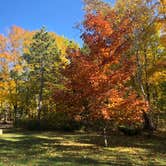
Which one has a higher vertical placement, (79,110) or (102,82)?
(102,82)

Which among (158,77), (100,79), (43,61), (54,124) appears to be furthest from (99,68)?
(43,61)

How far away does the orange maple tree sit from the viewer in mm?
18703

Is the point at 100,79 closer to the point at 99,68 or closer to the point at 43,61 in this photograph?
the point at 99,68

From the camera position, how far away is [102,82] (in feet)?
61.6

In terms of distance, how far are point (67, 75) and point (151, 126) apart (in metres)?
12.6

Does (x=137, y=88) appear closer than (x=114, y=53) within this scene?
No

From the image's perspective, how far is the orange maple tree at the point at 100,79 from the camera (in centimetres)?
1870

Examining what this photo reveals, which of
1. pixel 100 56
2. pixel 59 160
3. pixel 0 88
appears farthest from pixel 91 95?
pixel 0 88

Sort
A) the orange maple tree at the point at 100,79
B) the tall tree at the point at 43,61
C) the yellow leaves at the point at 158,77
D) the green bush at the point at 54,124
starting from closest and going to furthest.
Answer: the orange maple tree at the point at 100,79 < the yellow leaves at the point at 158,77 < the green bush at the point at 54,124 < the tall tree at the point at 43,61

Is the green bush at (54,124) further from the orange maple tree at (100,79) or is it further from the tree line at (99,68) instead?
the orange maple tree at (100,79)

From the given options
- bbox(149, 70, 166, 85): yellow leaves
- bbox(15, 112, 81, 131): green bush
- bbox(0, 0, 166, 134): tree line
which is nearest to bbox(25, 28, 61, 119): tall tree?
bbox(0, 0, 166, 134): tree line

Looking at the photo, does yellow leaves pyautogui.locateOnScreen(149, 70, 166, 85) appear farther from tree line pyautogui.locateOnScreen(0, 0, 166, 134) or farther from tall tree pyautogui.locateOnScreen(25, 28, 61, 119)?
tall tree pyautogui.locateOnScreen(25, 28, 61, 119)

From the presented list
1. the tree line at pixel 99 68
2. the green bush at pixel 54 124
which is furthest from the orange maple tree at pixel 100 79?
the green bush at pixel 54 124

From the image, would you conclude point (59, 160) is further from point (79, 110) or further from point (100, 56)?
point (100, 56)
